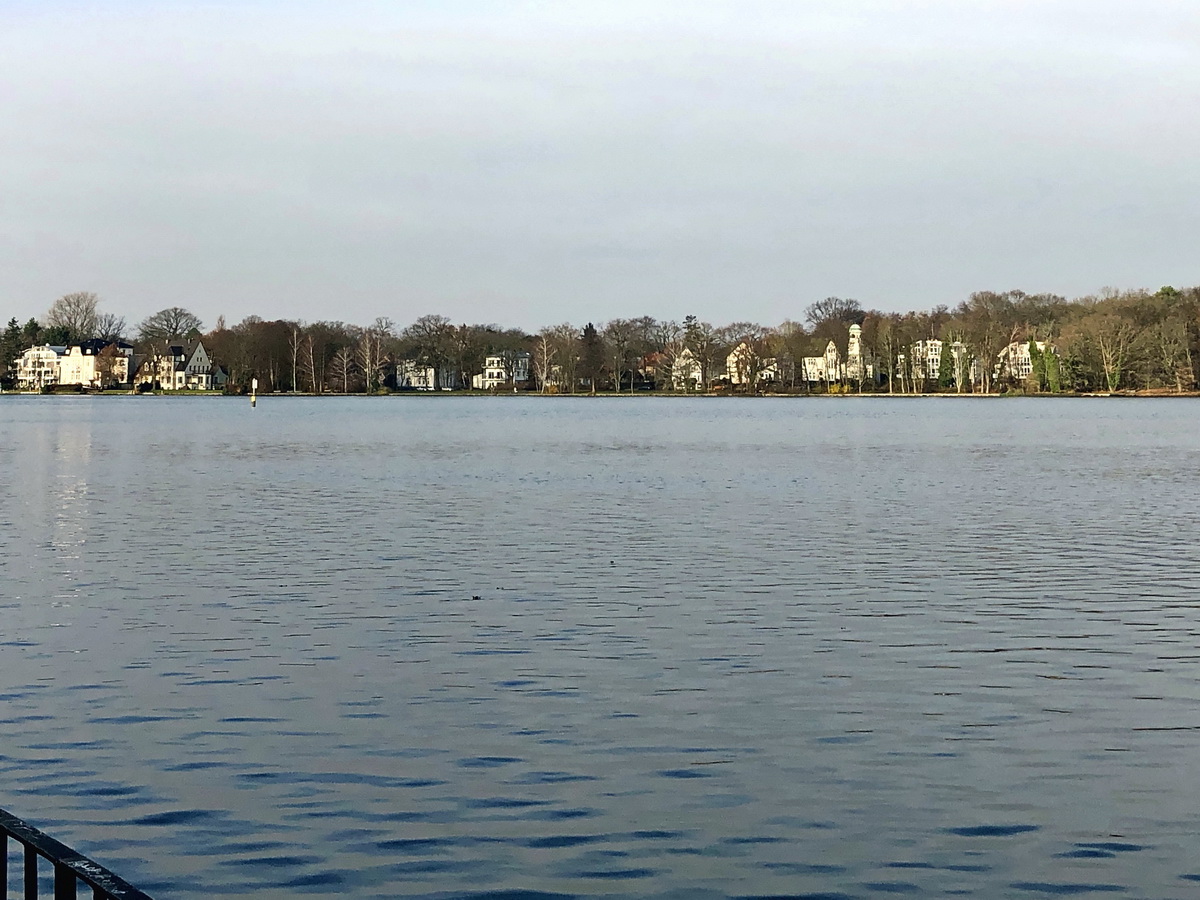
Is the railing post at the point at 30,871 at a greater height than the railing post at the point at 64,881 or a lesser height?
lesser

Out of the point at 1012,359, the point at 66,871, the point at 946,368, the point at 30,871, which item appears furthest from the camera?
the point at 1012,359

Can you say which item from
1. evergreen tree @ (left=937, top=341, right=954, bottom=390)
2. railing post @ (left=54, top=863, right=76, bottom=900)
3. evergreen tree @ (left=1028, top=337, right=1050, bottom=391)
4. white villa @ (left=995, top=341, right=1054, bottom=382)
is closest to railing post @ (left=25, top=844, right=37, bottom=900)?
railing post @ (left=54, top=863, right=76, bottom=900)

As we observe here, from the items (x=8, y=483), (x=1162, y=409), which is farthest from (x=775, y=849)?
(x=1162, y=409)

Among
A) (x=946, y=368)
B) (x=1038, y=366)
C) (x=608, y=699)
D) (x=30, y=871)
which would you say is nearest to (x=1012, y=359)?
(x=946, y=368)

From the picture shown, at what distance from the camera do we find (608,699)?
1480 cm

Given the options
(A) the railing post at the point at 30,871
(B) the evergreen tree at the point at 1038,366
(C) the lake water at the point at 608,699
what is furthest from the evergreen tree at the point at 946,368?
(A) the railing post at the point at 30,871

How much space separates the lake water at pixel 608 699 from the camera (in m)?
10.2

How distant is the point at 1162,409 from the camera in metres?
127

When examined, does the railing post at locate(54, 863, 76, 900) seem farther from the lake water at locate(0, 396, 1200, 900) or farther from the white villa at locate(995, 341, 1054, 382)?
the white villa at locate(995, 341, 1054, 382)

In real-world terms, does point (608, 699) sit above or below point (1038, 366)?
below

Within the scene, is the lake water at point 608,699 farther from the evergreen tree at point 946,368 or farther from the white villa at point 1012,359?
the evergreen tree at point 946,368

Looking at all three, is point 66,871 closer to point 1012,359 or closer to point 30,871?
point 30,871

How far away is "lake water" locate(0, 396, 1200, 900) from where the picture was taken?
10.2 m

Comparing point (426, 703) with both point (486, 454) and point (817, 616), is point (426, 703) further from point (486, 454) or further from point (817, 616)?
point (486, 454)
